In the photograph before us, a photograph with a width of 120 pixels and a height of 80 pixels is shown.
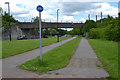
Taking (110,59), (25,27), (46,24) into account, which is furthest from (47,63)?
(46,24)

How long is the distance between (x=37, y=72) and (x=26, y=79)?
3.59 feet

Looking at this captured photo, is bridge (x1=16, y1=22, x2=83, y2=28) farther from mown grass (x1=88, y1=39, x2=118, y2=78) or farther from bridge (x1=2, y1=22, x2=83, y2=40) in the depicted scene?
mown grass (x1=88, y1=39, x2=118, y2=78)

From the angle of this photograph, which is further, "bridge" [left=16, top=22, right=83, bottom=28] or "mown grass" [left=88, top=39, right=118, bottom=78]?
"bridge" [left=16, top=22, right=83, bottom=28]

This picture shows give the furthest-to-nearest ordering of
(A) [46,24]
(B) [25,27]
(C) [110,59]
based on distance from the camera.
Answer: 1. (A) [46,24]
2. (B) [25,27]
3. (C) [110,59]

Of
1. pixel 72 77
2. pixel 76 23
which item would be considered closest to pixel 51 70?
pixel 72 77

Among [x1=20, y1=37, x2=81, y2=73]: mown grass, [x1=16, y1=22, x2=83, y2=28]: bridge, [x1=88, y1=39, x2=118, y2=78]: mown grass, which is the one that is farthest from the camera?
[x1=16, y1=22, x2=83, y2=28]: bridge

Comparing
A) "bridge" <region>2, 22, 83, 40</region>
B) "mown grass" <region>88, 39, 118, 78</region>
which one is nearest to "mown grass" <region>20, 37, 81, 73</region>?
"mown grass" <region>88, 39, 118, 78</region>

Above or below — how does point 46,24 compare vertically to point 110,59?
above

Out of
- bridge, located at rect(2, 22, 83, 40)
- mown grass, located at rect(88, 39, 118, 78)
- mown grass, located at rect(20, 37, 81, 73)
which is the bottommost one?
mown grass, located at rect(20, 37, 81, 73)

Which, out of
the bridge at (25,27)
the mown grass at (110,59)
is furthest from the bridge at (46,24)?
the mown grass at (110,59)

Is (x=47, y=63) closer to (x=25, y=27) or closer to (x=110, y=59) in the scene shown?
(x=110, y=59)

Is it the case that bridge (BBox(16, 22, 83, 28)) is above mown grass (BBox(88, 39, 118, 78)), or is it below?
above

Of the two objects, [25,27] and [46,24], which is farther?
[46,24]

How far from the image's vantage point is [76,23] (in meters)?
67.9
